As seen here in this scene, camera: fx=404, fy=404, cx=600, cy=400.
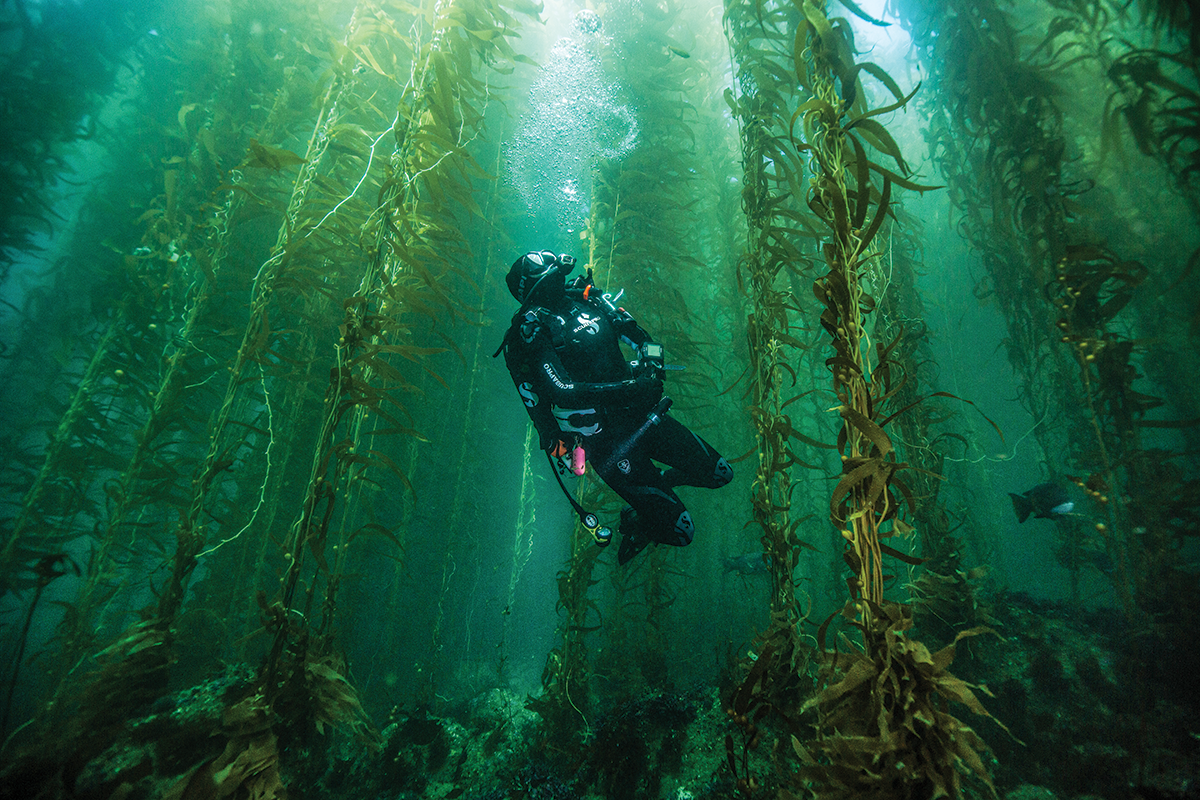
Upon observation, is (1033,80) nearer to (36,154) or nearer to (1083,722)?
(1083,722)

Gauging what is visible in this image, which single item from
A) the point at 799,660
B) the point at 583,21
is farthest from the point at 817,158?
the point at 583,21

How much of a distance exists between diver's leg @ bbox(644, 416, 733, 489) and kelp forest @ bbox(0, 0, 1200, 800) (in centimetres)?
55

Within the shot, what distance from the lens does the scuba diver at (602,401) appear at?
3.28m

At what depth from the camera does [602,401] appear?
319cm

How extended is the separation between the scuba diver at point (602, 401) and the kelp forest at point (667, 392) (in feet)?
1.89

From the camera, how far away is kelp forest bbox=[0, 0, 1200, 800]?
7.47ft

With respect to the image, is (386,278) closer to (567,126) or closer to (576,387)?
(576,387)

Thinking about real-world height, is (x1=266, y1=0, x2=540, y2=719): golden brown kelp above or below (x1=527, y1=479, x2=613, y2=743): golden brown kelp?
above

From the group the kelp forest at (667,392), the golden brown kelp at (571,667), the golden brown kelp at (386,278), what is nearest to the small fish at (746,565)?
the kelp forest at (667,392)

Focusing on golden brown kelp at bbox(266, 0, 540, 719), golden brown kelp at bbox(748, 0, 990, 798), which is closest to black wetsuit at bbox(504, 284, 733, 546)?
golden brown kelp at bbox(266, 0, 540, 719)

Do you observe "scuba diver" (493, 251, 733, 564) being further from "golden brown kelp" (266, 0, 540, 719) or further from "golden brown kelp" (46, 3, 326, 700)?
"golden brown kelp" (46, 3, 326, 700)

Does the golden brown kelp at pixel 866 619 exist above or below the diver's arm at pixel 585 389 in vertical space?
below

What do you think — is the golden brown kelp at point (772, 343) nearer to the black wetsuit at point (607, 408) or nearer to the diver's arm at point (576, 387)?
the black wetsuit at point (607, 408)

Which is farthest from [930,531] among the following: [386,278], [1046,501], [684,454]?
[386,278]
